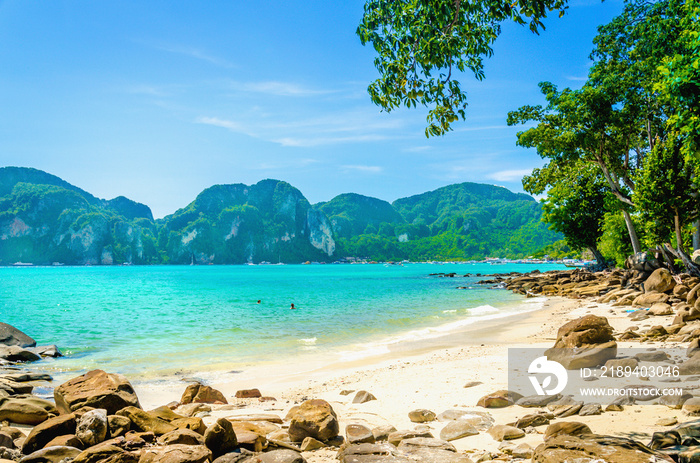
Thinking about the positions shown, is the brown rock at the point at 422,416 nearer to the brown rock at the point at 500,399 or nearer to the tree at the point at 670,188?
the brown rock at the point at 500,399

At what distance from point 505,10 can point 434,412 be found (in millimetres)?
5797

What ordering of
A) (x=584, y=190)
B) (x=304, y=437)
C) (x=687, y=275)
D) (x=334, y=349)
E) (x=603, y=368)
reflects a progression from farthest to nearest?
1. (x=584, y=190)
2. (x=687, y=275)
3. (x=334, y=349)
4. (x=603, y=368)
5. (x=304, y=437)

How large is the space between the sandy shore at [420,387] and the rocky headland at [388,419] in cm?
4

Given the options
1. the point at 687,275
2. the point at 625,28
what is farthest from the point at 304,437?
the point at 625,28

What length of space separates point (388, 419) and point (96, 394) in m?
4.64

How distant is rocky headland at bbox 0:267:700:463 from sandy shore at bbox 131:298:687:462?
38mm

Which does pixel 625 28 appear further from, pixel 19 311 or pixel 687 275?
pixel 19 311

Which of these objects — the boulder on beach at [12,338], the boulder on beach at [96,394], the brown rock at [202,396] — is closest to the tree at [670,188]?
the brown rock at [202,396]

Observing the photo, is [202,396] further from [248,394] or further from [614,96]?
[614,96]

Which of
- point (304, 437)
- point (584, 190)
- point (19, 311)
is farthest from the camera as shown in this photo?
point (584, 190)

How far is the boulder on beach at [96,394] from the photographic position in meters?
6.13

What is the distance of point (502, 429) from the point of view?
487 cm

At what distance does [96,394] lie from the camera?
6277 millimetres

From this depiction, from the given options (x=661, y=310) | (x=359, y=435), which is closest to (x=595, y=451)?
(x=359, y=435)
